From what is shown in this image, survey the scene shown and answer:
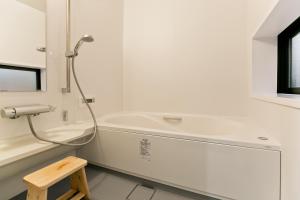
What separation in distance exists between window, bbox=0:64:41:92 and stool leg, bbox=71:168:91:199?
80cm

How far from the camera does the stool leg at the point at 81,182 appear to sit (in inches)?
48.5

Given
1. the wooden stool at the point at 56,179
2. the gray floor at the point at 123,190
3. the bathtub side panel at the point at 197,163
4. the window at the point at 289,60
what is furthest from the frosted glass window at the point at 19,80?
the window at the point at 289,60

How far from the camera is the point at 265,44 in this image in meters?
1.53

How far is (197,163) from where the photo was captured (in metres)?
1.24

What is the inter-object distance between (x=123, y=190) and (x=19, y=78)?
1262 mm

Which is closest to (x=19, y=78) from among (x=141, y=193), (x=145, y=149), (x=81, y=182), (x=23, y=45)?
(x=23, y=45)

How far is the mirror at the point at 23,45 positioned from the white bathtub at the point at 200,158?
0.77 m

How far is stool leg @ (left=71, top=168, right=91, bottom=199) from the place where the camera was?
1.23m

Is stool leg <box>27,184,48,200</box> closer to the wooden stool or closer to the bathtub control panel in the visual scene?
the wooden stool

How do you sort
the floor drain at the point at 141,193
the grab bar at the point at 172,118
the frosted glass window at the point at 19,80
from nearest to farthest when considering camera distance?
the frosted glass window at the point at 19,80 → the floor drain at the point at 141,193 → the grab bar at the point at 172,118

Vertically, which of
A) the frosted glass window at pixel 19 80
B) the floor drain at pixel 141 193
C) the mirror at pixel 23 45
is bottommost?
the floor drain at pixel 141 193

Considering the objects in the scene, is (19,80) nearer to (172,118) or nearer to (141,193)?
(141,193)

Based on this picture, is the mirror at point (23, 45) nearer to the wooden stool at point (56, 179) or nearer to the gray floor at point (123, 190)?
the wooden stool at point (56, 179)

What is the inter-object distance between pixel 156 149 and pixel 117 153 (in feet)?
1.41
